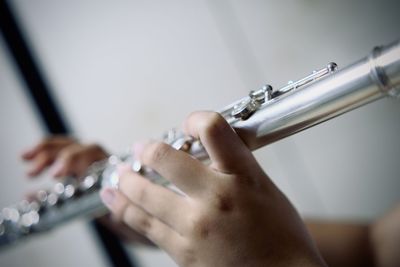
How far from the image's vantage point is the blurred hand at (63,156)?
2.44ft

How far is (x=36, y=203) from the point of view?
0.75 m

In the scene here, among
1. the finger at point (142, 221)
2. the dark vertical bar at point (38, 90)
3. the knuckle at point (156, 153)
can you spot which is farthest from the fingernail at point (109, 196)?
the dark vertical bar at point (38, 90)

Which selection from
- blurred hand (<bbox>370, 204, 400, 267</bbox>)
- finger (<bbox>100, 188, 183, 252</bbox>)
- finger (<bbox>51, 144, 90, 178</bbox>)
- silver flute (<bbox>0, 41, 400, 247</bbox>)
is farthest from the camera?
finger (<bbox>51, 144, 90, 178</bbox>)

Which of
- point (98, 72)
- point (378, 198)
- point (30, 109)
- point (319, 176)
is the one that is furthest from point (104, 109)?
point (378, 198)

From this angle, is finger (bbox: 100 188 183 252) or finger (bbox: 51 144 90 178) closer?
finger (bbox: 100 188 183 252)

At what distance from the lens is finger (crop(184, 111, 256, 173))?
0.35m

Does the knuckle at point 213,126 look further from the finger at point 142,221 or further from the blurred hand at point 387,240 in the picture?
the blurred hand at point 387,240

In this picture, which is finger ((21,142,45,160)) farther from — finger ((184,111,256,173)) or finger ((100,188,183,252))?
finger ((184,111,256,173))

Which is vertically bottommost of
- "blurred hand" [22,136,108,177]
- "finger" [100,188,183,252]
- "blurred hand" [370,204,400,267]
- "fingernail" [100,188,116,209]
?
"blurred hand" [370,204,400,267]

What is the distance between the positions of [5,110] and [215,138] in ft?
3.75

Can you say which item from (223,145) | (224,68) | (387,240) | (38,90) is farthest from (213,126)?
(38,90)

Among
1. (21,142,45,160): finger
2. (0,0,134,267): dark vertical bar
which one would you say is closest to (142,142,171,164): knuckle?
(21,142,45,160): finger

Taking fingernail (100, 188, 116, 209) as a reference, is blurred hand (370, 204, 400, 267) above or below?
below

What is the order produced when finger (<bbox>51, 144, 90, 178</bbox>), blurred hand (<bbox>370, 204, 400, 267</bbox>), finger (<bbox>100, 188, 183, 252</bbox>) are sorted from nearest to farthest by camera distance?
finger (<bbox>100, 188, 183, 252</bbox>) → blurred hand (<bbox>370, 204, 400, 267</bbox>) → finger (<bbox>51, 144, 90, 178</bbox>)
